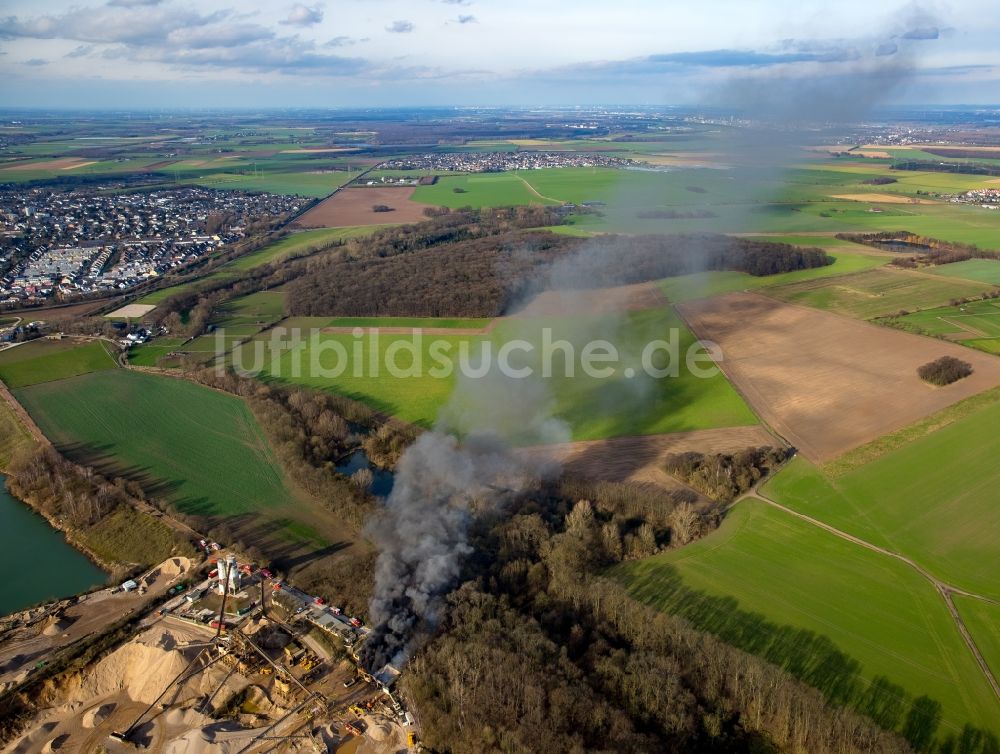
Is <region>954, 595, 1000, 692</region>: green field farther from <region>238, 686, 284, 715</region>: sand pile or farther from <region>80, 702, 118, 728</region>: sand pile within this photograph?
<region>80, 702, 118, 728</region>: sand pile

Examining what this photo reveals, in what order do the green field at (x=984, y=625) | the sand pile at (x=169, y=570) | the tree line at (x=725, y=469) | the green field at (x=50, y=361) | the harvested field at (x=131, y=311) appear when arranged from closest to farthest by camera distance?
the green field at (x=984, y=625), the sand pile at (x=169, y=570), the tree line at (x=725, y=469), the green field at (x=50, y=361), the harvested field at (x=131, y=311)

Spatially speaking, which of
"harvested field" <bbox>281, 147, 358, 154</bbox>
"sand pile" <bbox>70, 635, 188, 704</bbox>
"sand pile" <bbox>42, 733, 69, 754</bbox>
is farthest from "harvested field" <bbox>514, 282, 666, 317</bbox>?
"harvested field" <bbox>281, 147, 358, 154</bbox>

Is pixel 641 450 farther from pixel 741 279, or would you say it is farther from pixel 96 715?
pixel 741 279

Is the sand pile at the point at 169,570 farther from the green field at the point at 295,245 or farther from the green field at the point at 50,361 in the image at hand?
the green field at the point at 295,245

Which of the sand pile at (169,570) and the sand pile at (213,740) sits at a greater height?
the sand pile at (169,570)

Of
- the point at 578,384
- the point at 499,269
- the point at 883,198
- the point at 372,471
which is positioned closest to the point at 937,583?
the point at 578,384

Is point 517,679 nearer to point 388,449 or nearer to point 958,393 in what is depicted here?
point 388,449

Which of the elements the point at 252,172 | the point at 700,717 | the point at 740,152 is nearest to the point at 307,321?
the point at 740,152

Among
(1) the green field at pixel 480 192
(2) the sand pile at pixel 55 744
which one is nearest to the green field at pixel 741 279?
(1) the green field at pixel 480 192
